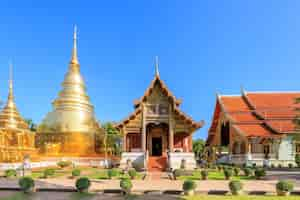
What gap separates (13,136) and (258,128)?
903 inches

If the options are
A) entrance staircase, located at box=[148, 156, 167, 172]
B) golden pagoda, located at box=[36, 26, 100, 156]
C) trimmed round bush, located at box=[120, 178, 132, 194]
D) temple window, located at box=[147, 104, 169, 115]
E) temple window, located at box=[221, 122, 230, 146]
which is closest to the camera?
trimmed round bush, located at box=[120, 178, 132, 194]

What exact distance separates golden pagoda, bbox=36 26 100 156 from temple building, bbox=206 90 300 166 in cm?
1393

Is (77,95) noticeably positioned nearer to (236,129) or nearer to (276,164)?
(236,129)

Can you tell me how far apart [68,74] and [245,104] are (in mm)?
20263

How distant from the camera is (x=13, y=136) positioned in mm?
28359

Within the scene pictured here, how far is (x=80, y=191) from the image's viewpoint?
1102cm

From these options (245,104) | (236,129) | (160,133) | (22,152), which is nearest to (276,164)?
(236,129)

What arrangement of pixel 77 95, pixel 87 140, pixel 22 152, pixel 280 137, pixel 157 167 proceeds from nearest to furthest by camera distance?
1. pixel 157 167
2. pixel 280 137
3. pixel 22 152
4. pixel 87 140
5. pixel 77 95

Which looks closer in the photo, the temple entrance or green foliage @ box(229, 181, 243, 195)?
green foliage @ box(229, 181, 243, 195)

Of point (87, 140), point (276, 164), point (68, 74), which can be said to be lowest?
point (276, 164)

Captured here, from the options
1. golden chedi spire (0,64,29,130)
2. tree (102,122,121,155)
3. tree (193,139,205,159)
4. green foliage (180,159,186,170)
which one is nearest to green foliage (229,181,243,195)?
green foliage (180,159,186,170)

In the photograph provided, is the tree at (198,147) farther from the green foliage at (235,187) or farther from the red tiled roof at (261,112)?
the green foliage at (235,187)

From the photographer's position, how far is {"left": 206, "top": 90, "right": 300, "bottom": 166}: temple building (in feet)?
86.1

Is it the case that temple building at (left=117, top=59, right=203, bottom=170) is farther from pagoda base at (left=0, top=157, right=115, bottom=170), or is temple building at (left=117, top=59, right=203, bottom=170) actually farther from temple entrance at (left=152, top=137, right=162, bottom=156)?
pagoda base at (left=0, top=157, right=115, bottom=170)
